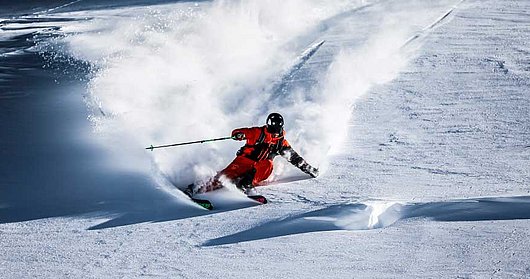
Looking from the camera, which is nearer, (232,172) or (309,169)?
(232,172)

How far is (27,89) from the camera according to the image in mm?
10422

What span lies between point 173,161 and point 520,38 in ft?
25.0

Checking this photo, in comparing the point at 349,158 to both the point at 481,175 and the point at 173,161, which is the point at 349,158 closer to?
the point at 481,175

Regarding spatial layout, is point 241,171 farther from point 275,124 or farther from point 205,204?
point 205,204

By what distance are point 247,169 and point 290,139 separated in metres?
1.40

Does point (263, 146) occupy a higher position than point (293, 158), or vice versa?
point (263, 146)

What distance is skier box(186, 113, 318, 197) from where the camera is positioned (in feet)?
20.2

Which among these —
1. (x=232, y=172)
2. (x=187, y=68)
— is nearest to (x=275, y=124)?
(x=232, y=172)

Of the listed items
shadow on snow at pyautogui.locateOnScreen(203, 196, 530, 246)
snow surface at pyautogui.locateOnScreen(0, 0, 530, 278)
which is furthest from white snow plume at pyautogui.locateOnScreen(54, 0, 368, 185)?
shadow on snow at pyautogui.locateOnScreen(203, 196, 530, 246)

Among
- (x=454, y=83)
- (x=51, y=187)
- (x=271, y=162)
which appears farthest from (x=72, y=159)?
(x=454, y=83)

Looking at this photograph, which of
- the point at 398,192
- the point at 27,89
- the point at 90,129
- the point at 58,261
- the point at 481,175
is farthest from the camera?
the point at 27,89

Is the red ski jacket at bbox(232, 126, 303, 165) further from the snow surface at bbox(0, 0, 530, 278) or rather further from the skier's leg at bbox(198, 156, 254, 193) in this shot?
the snow surface at bbox(0, 0, 530, 278)

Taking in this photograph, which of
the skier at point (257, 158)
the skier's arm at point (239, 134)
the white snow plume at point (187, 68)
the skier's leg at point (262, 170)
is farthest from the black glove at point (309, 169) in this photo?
the white snow plume at point (187, 68)

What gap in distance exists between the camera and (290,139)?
Answer: 7.55 meters
